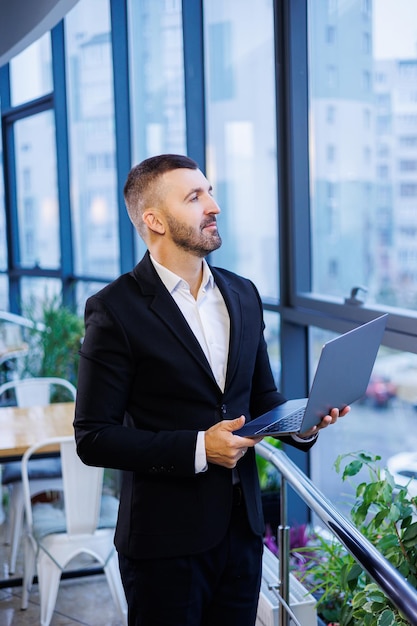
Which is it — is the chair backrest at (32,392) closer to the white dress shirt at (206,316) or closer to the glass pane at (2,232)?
the white dress shirt at (206,316)

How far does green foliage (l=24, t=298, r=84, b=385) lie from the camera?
17.4ft

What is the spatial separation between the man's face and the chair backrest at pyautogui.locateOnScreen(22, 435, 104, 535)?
1.39 m

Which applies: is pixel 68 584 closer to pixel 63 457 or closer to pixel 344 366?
pixel 63 457

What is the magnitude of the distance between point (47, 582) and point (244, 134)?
2.25 metres

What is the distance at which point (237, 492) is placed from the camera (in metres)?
1.81

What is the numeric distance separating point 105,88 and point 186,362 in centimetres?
489

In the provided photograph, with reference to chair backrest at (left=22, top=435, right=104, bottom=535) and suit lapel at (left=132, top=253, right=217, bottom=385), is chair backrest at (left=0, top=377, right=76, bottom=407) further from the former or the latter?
suit lapel at (left=132, top=253, right=217, bottom=385)

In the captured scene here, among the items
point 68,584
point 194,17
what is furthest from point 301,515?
point 194,17

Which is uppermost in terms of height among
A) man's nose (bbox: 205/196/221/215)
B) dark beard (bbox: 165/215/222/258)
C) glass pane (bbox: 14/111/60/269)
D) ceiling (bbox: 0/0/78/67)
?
ceiling (bbox: 0/0/78/67)

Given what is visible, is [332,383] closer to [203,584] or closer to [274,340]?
[203,584]

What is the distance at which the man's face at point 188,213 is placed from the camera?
176cm

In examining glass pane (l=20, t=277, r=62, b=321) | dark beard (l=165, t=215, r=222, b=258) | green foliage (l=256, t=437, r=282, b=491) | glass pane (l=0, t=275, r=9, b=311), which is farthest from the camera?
glass pane (l=0, t=275, r=9, b=311)

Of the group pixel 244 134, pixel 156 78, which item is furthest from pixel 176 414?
pixel 156 78

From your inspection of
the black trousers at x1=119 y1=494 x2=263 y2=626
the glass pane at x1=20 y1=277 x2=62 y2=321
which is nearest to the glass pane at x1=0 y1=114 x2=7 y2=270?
the glass pane at x1=20 y1=277 x2=62 y2=321
